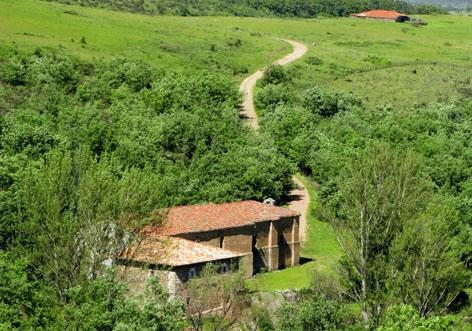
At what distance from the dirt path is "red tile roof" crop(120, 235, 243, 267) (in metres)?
16.9

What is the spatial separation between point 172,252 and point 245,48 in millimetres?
87019

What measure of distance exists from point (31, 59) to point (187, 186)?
37.2m

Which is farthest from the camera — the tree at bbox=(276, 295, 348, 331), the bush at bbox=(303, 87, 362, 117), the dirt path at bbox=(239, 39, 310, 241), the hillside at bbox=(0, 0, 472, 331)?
the bush at bbox=(303, 87, 362, 117)

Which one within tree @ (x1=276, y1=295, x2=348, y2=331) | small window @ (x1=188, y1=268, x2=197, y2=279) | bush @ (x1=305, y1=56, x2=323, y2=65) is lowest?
bush @ (x1=305, y1=56, x2=323, y2=65)

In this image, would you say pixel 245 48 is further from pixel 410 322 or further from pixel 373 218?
pixel 410 322

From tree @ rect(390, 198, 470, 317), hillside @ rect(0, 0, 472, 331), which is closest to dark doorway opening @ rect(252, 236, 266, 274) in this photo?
hillside @ rect(0, 0, 472, 331)

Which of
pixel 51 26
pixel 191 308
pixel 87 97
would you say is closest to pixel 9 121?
pixel 87 97

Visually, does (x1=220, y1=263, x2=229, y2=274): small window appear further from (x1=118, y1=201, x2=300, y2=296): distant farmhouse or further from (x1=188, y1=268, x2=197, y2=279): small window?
(x1=188, y1=268, x2=197, y2=279): small window

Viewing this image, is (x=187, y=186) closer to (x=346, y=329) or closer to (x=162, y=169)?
(x=162, y=169)

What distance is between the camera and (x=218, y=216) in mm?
59094

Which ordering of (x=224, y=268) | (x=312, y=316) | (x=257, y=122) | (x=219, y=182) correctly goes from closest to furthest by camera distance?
(x=312, y=316) → (x=224, y=268) → (x=219, y=182) → (x=257, y=122)

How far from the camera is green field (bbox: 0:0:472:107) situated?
11375 centimetres

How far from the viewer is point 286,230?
62.4 m

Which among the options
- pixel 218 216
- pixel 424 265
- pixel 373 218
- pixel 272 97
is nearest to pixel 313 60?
pixel 272 97
